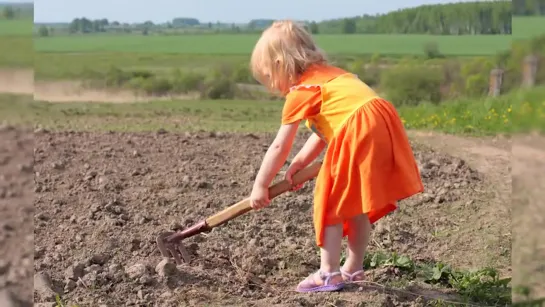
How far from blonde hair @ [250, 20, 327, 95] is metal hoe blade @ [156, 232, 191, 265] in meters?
0.95

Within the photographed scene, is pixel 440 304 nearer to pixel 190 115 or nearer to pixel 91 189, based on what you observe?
pixel 91 189

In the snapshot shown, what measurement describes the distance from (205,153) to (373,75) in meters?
4.03

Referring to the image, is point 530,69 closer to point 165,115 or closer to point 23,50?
point 23,50

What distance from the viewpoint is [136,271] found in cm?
338

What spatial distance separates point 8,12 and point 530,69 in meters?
1.64

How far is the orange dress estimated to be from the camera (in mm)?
2928

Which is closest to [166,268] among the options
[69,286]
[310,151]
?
[69,286]

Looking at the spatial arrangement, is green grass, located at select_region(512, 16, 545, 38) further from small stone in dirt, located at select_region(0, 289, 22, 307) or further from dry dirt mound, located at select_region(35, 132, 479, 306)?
small stone in dirt, located at select_region(0, 289, 22, 307)

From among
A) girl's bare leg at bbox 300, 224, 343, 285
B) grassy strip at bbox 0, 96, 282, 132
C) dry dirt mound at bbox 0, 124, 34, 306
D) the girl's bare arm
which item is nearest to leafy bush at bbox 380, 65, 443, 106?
grassy strip at bbox 0, 96, 282, 132

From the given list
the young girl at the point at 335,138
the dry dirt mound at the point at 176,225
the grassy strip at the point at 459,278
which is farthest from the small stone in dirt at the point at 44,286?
the grassy strip at the point at 459,278

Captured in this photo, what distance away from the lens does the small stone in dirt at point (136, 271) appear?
3.35 metres

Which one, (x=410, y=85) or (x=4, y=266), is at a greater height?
(x=410, y=85)

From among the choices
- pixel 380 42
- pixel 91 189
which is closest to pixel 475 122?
pixel 380 42

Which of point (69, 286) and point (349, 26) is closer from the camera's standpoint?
point (69, 286)
